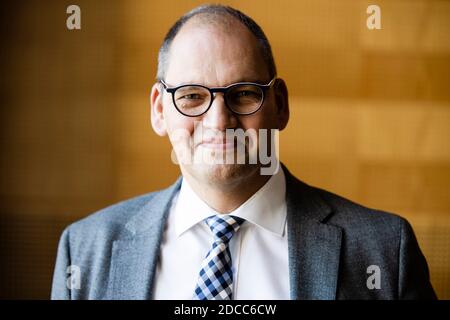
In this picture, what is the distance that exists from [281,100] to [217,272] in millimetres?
500

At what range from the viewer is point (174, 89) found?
49.1 inches

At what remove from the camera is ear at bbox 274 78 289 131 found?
1362 millimetres

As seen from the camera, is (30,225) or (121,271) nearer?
(121,271)

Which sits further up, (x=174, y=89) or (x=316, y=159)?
(x=174, y=89)

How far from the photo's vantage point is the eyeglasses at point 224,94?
47.8 inches

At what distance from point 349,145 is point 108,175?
0.79 m

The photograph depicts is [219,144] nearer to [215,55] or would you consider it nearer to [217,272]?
[215,55]

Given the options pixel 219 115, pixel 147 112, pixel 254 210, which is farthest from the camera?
pixel 147 112

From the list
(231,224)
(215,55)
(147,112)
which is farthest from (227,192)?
(147,112)

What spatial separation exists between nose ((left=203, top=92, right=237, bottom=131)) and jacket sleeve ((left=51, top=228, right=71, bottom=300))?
0.57m

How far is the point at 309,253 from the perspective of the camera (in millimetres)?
1250

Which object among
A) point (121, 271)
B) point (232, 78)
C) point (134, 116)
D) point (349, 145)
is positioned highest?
point (232, 78)
